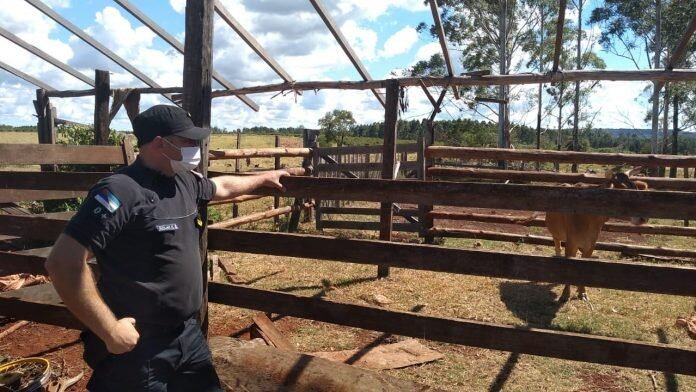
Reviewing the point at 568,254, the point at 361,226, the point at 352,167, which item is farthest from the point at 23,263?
the point at 352,167

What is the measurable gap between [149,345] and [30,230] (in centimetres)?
220

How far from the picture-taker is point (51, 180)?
13.0ft

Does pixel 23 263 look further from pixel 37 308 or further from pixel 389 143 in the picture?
pixel 389 143

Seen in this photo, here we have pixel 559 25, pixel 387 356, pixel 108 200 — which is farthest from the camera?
pixel 559 25

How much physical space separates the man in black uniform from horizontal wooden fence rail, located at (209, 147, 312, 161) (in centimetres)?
494

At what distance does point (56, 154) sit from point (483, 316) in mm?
4883

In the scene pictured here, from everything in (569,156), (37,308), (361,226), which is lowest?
(361,226)

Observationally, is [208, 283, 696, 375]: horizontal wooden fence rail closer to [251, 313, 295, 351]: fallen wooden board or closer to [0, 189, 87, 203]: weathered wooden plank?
[251, 313, 295, 351]: fallen wooden board

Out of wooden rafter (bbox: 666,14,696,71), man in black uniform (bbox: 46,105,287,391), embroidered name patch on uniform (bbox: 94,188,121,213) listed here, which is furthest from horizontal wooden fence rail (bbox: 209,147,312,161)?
wooden rafter (bbox: 666,14,696,71)

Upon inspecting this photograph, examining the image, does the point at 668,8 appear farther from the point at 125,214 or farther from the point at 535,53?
the point at 125,214

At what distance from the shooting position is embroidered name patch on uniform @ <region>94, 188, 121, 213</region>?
205 cm

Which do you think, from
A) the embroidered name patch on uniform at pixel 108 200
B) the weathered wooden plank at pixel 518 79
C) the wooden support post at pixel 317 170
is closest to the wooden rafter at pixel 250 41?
the weathered wooden plank at pixel 518 79

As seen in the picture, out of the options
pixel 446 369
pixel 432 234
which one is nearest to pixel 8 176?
pixel 446 369

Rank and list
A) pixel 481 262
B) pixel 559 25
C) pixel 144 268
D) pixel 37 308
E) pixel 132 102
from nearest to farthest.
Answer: pixel 144 268, pixel 481 262, pixel 37 308, pixel 559 25, pixel 132 102
